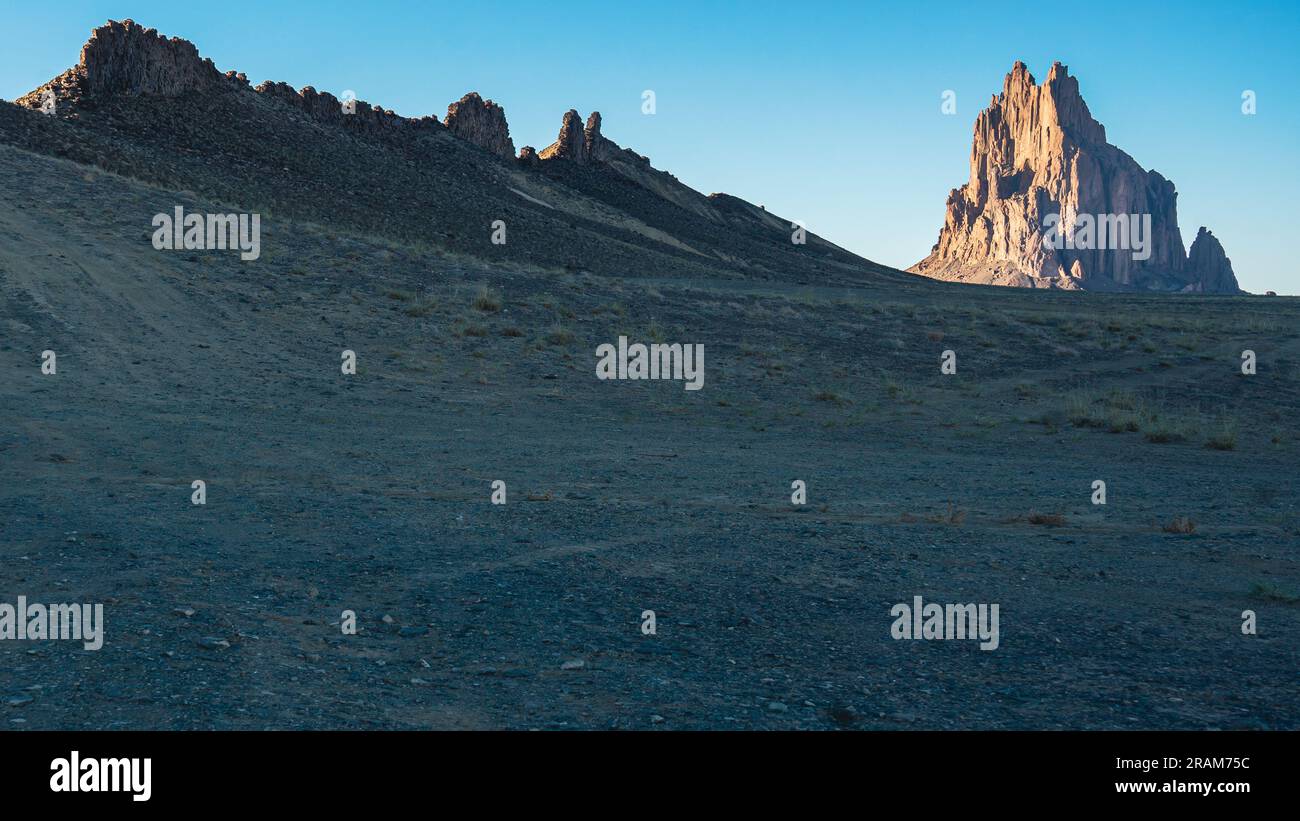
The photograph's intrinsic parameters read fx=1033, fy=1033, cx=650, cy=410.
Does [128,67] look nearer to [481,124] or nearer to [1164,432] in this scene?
[481,124]

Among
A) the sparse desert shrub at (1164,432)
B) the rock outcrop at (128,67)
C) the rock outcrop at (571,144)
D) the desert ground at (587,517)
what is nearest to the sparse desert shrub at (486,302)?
the desert ground at (587,517)

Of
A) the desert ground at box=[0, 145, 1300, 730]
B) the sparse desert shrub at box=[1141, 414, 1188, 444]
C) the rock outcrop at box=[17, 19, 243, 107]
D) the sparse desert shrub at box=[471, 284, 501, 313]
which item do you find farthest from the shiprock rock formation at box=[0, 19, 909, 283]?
the sparse desert shrub at box=[1141, 414, 1188, 444]

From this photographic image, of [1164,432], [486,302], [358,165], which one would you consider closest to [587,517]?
[1164,432]

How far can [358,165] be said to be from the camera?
65.1 meters

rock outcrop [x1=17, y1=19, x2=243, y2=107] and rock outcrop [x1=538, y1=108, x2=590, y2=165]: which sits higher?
rock outcrop [x1=538, y1=108, x2=590, y2=165]

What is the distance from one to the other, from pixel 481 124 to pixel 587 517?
8672 centimetres

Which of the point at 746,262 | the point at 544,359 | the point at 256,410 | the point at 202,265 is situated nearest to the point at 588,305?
the point at 544,359

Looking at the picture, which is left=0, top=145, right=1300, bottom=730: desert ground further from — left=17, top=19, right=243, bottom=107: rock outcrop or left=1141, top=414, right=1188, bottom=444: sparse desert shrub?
left=17, top=19, right=243, bottom=107: rock outcrop

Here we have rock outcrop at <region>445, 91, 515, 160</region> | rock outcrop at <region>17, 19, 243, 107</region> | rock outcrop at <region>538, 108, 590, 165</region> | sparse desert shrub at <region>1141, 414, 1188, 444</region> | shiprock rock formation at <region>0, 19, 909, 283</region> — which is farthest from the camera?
rock outcrop at <region>538, 108, 590, 165</region>

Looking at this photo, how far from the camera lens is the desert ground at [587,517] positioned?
241 inches

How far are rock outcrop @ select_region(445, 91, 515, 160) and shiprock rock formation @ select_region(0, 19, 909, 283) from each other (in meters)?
0.15

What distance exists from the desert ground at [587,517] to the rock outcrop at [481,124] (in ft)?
212

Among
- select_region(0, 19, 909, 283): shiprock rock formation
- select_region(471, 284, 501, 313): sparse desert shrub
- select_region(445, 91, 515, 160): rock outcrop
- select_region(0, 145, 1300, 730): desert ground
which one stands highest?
select_region(445, 91, 515, 160): rock outcrop

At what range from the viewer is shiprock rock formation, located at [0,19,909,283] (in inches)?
1930
